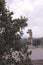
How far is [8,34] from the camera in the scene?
14281mm

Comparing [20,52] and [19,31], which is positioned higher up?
[19,31]

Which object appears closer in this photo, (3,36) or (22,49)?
(3,36)

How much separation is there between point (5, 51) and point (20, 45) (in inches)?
42.4

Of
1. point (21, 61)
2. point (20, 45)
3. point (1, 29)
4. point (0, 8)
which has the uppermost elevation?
point (0, 8)

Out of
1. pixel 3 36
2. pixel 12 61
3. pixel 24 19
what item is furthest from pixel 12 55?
pixel 24 19

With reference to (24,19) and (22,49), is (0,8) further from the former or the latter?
(22,49)

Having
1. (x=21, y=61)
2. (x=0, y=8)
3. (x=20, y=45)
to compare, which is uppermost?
(x=0, y=8)

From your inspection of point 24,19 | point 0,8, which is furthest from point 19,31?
point 0,8

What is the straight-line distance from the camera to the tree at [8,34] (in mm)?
14148

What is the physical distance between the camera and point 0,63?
552 inches

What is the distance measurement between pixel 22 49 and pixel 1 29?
1867 millimetres

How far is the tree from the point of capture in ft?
46.4

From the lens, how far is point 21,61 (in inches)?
583

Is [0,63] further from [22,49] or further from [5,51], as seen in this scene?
[22,49]
